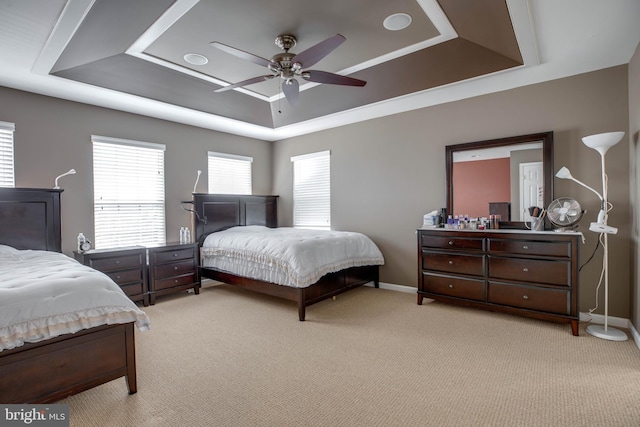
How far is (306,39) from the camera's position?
10.2 feet

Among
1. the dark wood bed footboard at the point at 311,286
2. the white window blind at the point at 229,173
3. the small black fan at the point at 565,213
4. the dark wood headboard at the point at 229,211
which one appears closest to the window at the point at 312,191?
the dark wood headboard at the point at 229,211

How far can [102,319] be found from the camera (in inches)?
75.8

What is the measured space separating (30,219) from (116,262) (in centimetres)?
93

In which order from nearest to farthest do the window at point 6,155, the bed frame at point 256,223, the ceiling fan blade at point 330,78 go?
the ceiling fan blade at point 330,78 → the window at point 6,155 → the bed frame at point 256,223

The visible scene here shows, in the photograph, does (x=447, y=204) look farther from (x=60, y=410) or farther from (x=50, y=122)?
(x=50, y=122)

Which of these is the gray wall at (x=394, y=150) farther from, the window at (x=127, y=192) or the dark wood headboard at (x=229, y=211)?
the dark wood headboard at (x=229, y=211)

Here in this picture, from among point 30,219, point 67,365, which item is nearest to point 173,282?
point 30,219

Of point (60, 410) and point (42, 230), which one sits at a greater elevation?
point (42, 230)

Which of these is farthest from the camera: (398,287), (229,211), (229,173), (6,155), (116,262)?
(229,173)

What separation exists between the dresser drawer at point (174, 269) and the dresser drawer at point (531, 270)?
153 inches

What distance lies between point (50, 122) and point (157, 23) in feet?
6.80

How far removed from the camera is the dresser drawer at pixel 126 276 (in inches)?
150

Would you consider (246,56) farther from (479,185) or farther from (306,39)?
(479,185)

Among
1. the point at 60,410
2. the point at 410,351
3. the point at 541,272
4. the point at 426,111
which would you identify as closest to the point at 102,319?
the point at 60,410
